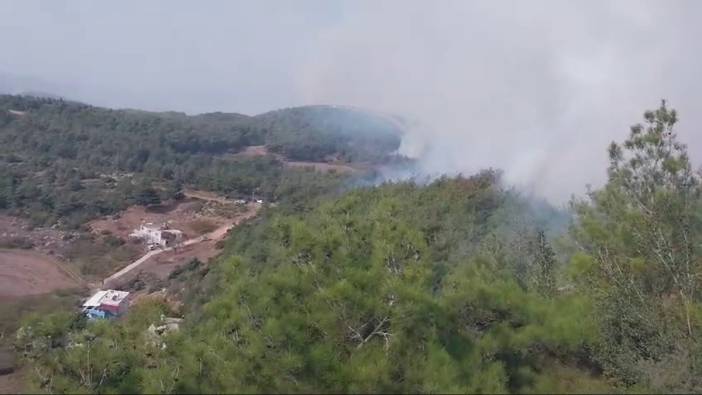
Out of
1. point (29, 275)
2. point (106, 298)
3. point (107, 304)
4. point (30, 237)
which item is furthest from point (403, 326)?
point (30, 237)

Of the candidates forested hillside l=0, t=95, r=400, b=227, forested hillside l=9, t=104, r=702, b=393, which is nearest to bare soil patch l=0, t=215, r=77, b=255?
forested hillside l=0, t=95, r=400, b=227

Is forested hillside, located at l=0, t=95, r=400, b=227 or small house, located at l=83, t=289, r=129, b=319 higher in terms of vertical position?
forested hillside, located at l=0, t=95, r=400, b=227

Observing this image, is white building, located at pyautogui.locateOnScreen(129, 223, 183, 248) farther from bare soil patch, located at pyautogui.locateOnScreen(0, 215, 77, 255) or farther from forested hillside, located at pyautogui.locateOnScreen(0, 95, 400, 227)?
forested hillside, located at pyautogui.locateOnScreen(0, 95, 400, 227)

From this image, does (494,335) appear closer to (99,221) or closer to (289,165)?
(99,221)

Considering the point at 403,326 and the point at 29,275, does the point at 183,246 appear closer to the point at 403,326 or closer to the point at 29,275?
the point at 29,275

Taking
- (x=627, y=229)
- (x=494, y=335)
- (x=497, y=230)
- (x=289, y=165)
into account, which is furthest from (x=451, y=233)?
(x=289, y=165)
